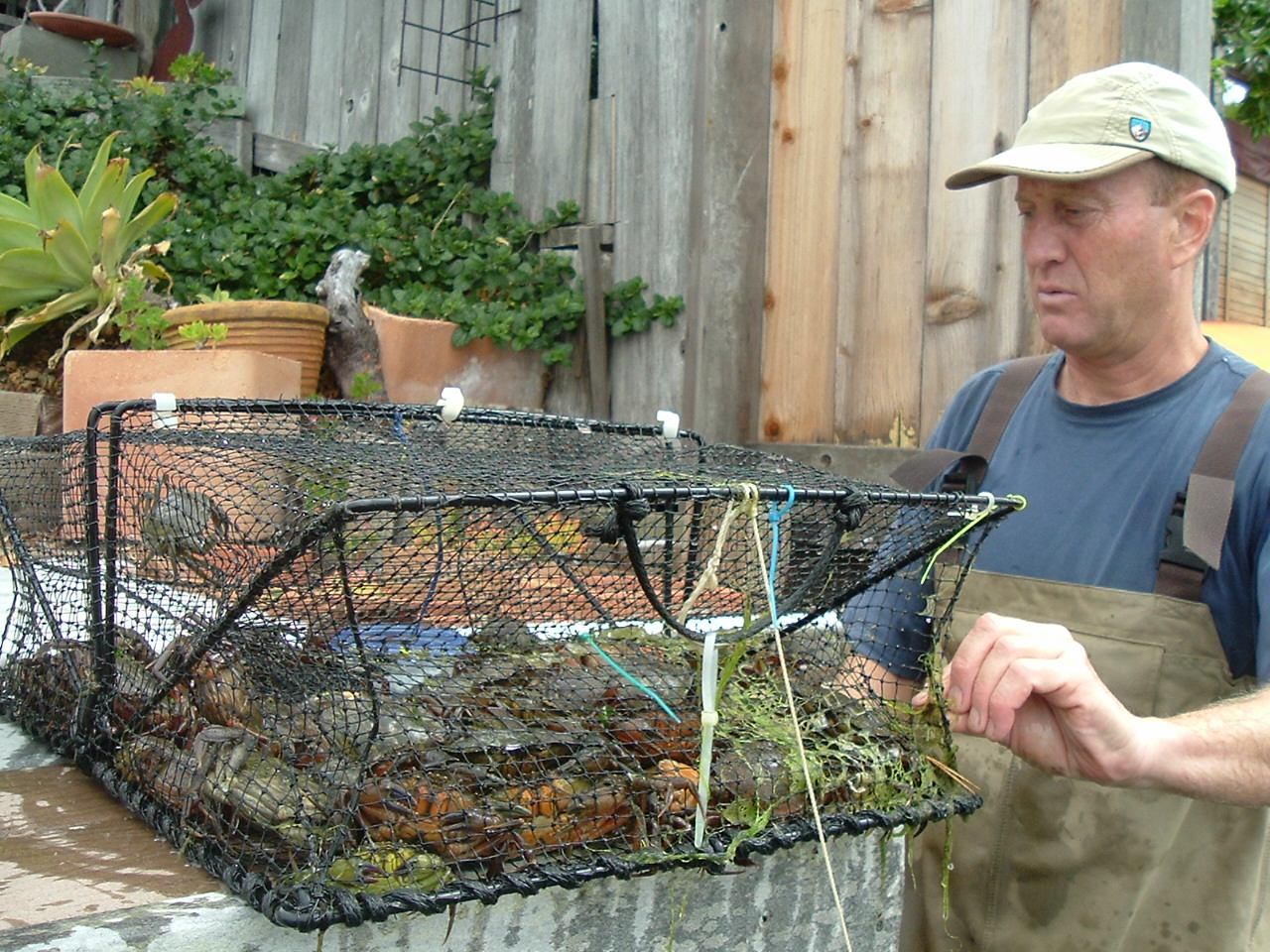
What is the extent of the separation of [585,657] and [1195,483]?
960 millimetres

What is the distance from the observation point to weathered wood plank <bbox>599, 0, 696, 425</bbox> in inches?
163

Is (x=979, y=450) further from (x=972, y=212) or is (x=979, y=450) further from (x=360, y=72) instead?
(x=360, y=72)

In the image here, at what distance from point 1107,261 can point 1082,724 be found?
0.89 meters

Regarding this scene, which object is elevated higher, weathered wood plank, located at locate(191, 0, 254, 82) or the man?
weathered wood plank, located at locate(191, 0, 254, 82)

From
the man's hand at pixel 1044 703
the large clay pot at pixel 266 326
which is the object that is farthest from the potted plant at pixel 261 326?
the man's hand at pixel 1044 703

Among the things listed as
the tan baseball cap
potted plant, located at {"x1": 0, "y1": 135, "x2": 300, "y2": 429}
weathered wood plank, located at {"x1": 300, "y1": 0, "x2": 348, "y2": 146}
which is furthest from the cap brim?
weathered wood plank, located at {"x1": 300, "y1": 0, "x2": 348, "y2": 146}

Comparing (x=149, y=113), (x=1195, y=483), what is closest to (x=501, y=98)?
(x=149, y=113)

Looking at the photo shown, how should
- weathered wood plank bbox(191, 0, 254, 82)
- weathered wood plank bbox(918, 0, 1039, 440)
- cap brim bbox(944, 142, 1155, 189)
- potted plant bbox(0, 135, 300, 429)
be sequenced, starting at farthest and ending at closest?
weathered wood plank bbox(191, 0, 254, 82) < potted plant bbox(0, 135, 300, 429) < weathered wood plank bbox(918, 0, 1039, 440) < cap brim bbox(944, 142, 1155, 189)

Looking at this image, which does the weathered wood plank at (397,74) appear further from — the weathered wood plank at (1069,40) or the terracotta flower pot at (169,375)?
the weathered wood plank at (1069,40)

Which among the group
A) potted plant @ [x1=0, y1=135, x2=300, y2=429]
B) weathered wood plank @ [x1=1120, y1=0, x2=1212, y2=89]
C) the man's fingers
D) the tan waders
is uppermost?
weathered wood plank @ [x1=1120, y1=0, x2=1212, y2=89]

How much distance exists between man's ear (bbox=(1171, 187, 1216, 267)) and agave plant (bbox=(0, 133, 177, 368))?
366 centimetres

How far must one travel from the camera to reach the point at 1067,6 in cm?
321

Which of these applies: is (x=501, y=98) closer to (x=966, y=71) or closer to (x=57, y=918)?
(x=966, y=71)

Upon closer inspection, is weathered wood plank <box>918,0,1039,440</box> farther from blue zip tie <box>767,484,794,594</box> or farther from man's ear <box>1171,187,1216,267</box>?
blue zip tie <box>767,484,794,594</box>
